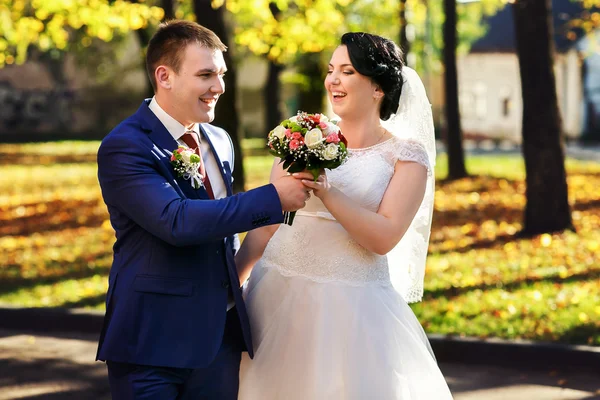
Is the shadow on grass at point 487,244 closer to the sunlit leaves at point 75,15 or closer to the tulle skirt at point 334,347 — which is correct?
the tulle skirt at point 334,347

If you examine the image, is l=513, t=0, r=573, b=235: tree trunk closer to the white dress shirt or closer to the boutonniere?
the white dress shirt

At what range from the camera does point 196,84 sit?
3652 millimetres

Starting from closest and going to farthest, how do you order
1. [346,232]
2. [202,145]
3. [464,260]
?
[202,145]
[346,232]
[464,260]

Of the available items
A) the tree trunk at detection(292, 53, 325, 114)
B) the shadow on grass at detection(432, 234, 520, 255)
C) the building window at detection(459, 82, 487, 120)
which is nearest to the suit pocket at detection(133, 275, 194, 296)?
the shadow on grass at detection(432, 234, 520, 255)

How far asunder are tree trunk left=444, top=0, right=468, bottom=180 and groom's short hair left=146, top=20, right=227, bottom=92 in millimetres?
17194

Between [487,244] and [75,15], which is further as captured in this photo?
[75,15]

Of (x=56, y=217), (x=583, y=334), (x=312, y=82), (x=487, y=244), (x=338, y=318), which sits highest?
(x=312, y=82)

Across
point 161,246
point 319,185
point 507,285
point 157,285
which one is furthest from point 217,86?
point 507,285

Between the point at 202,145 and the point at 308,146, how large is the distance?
556mm

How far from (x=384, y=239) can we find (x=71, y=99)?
144 ft

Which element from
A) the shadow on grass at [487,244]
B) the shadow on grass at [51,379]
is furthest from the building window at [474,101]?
the shadow on grass at [51,379]

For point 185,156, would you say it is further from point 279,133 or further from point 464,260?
point 464,260

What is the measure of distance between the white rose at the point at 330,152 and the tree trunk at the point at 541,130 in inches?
366

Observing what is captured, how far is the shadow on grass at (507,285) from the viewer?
357 inches
